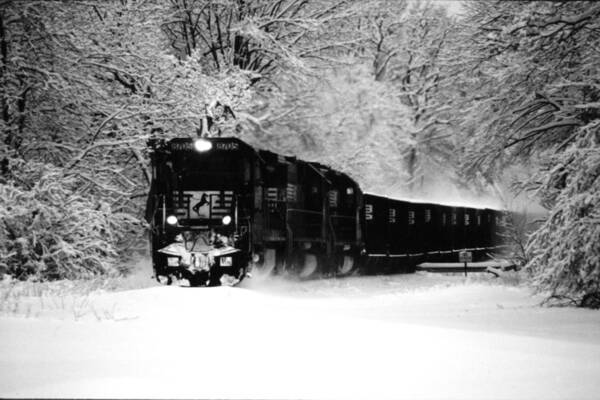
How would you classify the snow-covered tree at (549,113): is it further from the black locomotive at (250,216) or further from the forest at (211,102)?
the black locomotive at (250,216)

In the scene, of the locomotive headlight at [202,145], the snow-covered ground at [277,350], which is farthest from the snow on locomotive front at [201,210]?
the snow-covered ground at [277,350]

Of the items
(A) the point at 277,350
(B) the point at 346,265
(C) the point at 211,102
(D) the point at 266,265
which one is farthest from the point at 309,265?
(A) the point at 277,350

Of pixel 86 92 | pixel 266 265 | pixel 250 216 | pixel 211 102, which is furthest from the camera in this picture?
pixel 211 102

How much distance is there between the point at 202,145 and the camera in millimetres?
18625

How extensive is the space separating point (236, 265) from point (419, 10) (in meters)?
40.0

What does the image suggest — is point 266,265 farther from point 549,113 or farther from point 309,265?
point 549,113

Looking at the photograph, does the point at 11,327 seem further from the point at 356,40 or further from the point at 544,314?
the point at 356,40

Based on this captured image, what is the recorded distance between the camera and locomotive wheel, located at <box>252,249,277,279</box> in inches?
751

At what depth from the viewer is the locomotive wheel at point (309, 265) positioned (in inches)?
944

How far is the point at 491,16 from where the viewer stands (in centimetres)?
1888

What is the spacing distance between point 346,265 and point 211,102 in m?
7.49

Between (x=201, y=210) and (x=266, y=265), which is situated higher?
(x=201, y=210)

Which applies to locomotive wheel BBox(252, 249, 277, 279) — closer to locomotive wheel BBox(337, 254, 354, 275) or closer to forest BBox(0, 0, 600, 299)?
forest BBox(0, 0, 600, 299)

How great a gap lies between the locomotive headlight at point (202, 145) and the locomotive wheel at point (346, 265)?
9.40 metres
